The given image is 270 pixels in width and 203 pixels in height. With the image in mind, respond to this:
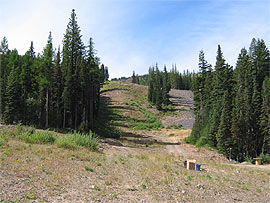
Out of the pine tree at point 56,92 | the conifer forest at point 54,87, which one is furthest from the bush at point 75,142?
the pine tree at point 56,92

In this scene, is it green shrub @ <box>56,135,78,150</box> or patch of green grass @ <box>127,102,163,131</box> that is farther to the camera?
patch of green grass @ <box>127,102,163,131</box>

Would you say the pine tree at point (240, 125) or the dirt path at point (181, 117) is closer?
the pine tree at point (240, 125)

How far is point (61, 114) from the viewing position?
123ft

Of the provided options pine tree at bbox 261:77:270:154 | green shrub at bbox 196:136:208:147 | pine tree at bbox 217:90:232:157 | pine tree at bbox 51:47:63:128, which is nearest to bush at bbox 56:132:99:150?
pine tree at bbox 217:90:232:157

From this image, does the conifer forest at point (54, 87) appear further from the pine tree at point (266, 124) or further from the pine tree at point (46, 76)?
the pine tree at point (266, 124)

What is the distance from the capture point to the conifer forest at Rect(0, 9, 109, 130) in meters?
33.8

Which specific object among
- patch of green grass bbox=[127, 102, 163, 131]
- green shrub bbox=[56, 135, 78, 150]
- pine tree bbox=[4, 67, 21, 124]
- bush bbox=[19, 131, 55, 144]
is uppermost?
pine tree bbox=[4, 67, 21, 124]

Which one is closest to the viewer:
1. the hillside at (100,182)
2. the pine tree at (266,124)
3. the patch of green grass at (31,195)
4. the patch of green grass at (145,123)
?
the patch of green grass at (31,195)

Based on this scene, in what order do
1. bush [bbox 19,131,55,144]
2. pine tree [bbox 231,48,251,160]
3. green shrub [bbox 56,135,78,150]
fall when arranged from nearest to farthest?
green shrub [bbox 56,135,78,150]
bush [bbox 19,131,55,144]
pine tree [bbox 231,48,251,160]

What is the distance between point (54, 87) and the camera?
1483 inches

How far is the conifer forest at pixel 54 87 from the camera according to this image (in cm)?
3384

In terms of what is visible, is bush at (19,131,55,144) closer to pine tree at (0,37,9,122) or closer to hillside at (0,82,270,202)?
hillside at (0,82,270,202)

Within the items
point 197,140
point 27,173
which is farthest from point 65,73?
point 27,173

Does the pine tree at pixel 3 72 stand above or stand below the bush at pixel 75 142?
above
